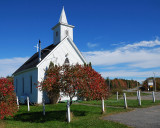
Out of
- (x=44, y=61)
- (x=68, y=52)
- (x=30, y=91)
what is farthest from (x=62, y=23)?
(x=30, y=91)

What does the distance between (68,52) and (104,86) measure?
39.5 ft

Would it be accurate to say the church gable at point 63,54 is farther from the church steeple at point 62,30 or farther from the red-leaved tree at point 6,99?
the red-leaved tree at point 6,99

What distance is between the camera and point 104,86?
10.9 m

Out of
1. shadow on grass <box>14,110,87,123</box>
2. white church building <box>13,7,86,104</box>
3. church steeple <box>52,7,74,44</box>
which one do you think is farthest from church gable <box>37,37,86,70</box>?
shadow on grass <box>14,110,87,123</box>

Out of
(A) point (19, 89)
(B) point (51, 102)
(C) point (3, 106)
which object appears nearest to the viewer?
(C) point (3, 106)

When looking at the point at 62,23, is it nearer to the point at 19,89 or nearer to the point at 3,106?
the point at 19,89

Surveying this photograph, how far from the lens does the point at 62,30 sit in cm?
2334

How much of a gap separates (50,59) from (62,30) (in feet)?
17.2

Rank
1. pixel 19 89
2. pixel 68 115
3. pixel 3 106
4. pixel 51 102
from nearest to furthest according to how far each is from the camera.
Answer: pixel 3 106 → pixel 68 115 → pixel 51 102 → pixel 19 89

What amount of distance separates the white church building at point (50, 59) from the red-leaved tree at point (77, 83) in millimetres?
9634

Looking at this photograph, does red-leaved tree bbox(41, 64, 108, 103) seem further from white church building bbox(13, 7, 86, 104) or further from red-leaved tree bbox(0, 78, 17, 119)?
white church building bbox(13, 7, 86, 104)

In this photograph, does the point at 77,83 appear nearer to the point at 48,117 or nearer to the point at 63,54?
the point at 48,117

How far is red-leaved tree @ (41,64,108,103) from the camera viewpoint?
31.8ft

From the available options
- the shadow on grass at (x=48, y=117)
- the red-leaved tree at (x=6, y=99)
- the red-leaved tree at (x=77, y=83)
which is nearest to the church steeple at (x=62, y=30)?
the shadow on grass at (x=48, y=117)
